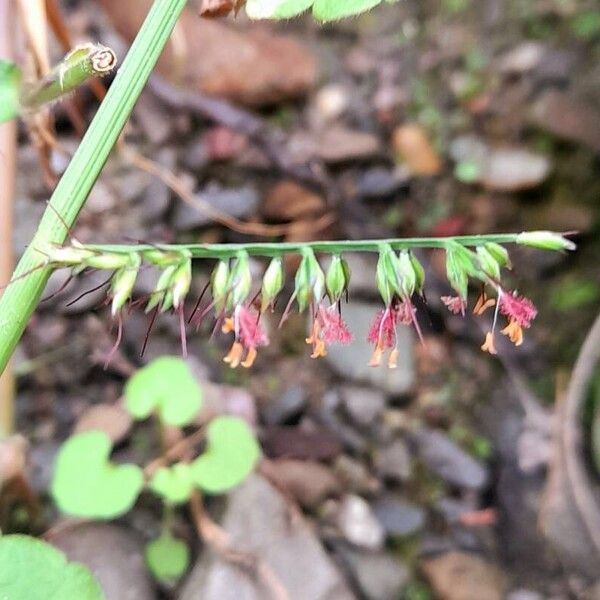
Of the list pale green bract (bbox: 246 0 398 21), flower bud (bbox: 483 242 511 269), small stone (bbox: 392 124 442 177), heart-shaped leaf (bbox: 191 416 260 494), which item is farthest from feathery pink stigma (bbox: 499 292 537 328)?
small stone (bbox: 392 124 442 177)

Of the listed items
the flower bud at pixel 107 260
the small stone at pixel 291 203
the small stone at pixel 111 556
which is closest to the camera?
the flower bud at pixel 107 260

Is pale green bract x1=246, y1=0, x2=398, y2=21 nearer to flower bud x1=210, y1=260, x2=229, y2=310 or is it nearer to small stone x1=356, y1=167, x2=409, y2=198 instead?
flower bud x1=210, y1=260, x2=229, y2=310

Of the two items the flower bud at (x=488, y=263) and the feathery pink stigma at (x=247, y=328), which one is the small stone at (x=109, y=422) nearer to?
the feathery pink stigma at (x=247, y=328)

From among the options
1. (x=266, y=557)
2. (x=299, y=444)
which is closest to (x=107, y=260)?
(x=266, y=557)

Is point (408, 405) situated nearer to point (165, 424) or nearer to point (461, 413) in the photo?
point (461, 413)

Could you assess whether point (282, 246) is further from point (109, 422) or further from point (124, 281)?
point (109, 422)

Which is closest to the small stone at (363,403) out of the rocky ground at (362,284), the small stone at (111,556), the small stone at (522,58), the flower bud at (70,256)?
the rocky ground at (362,284)

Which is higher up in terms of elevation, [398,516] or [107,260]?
[107,260]
